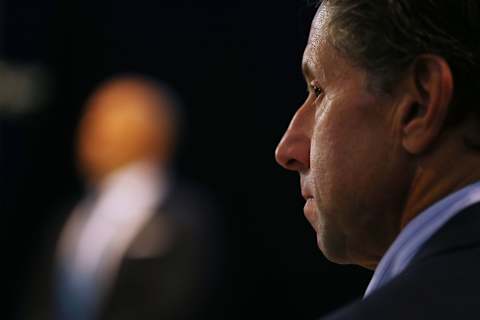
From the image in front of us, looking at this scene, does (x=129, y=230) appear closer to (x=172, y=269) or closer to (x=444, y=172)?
(x=172, y=269)

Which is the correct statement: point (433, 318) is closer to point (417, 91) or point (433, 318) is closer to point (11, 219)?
point (417, 91)

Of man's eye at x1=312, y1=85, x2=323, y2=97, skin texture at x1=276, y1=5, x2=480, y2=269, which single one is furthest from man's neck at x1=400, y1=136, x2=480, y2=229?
man's eye at x1=312, y1=85, x2=323, y2=97

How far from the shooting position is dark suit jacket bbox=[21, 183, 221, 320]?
13.9 ft

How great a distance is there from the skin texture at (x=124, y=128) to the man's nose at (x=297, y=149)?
10.7 ft

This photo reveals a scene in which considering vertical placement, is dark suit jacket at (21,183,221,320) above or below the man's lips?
below

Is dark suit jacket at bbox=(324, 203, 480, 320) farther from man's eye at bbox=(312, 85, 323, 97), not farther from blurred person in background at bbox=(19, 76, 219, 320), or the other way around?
blurred person in background at bbox=(19, 76, 219, 320)

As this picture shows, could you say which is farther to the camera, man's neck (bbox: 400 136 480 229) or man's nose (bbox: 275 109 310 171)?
man's nose (bbox: 275 109 310 171)

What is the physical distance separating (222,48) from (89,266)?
1.25m

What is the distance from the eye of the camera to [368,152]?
56.1 inches

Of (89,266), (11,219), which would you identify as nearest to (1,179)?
(11,219)

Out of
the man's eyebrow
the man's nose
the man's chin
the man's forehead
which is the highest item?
the man's forehead

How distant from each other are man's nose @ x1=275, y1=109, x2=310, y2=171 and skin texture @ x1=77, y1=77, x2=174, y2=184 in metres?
3.28

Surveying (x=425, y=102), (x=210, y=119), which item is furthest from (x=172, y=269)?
(x=425, y=102)

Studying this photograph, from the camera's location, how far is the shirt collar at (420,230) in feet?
4.28
